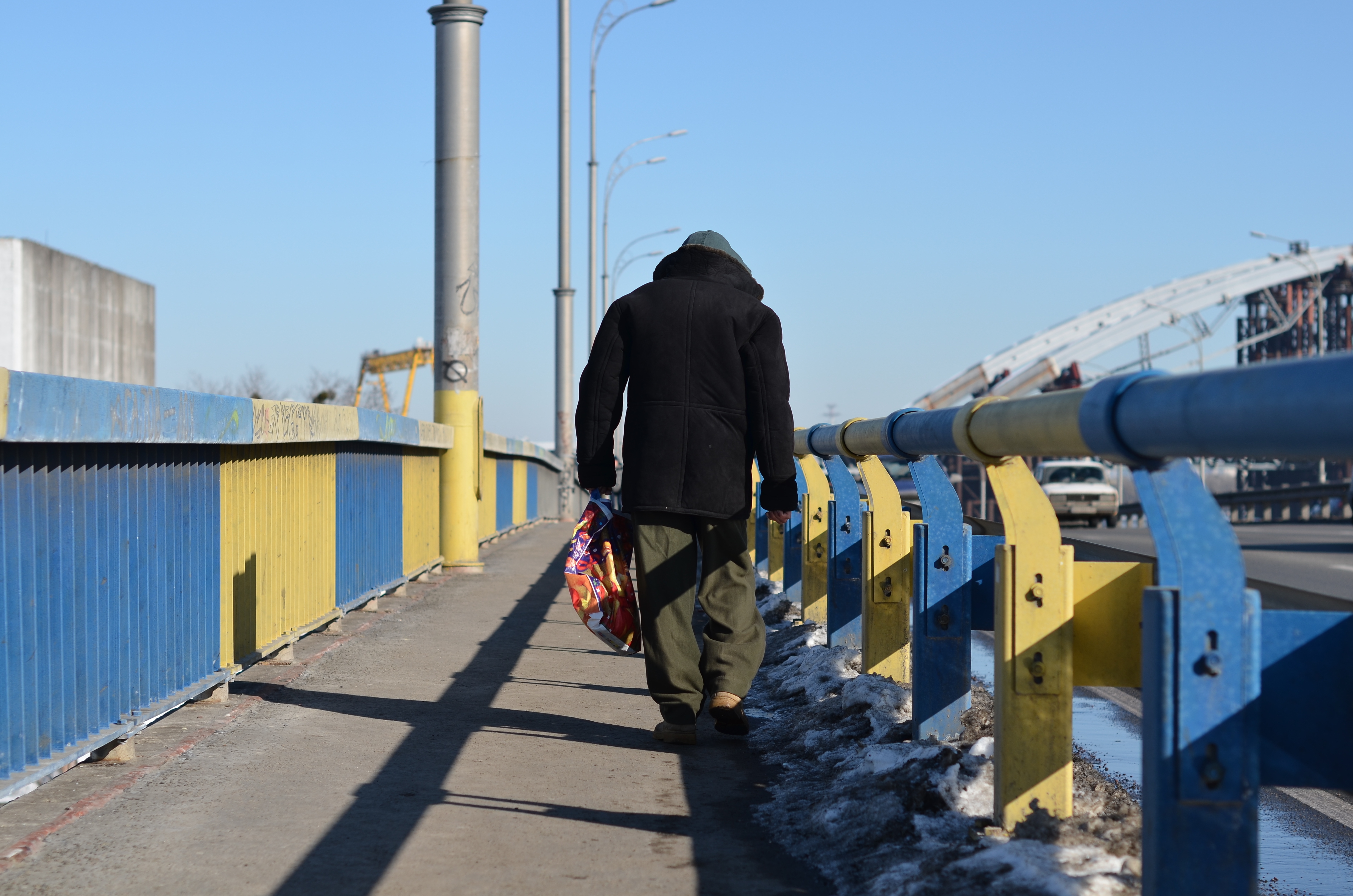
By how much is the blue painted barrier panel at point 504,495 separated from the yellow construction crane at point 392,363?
3967cm

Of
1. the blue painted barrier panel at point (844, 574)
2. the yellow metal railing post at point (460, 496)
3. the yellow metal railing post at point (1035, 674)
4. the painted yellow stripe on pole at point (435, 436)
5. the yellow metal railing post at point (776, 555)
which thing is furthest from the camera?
the yellow metal railing post at point (460, 496)

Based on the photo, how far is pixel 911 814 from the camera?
3.75 meters

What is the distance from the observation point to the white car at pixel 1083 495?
34969 millimetres

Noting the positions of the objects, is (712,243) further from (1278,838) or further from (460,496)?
(460,496)

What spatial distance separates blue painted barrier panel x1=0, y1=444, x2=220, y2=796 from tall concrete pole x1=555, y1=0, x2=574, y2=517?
19.6 metres

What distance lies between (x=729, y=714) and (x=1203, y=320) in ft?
289

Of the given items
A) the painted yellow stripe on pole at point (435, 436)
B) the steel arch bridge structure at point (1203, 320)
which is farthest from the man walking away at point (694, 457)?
the steel arch bridge structure at point (1203, 320)

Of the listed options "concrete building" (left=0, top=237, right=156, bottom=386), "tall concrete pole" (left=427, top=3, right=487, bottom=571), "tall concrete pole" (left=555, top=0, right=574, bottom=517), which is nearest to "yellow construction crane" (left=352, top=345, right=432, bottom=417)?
"concrete building" (left=0, top=237, right=156, bottom=386)

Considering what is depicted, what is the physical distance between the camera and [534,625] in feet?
30.1

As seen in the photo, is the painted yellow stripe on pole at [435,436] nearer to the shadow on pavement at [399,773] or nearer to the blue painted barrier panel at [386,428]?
the blue painted barrier panel at [386,428]

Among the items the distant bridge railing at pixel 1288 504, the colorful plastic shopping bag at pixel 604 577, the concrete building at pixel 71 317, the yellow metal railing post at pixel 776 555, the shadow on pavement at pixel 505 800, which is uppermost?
the concrete building at pixel 71 317

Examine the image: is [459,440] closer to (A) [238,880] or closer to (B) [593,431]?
(B) [593,431]

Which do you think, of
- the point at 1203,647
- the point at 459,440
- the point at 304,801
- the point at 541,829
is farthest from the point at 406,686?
the point at 459,440

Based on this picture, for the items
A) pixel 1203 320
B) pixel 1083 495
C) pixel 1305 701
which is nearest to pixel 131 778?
pixel 1305 701
